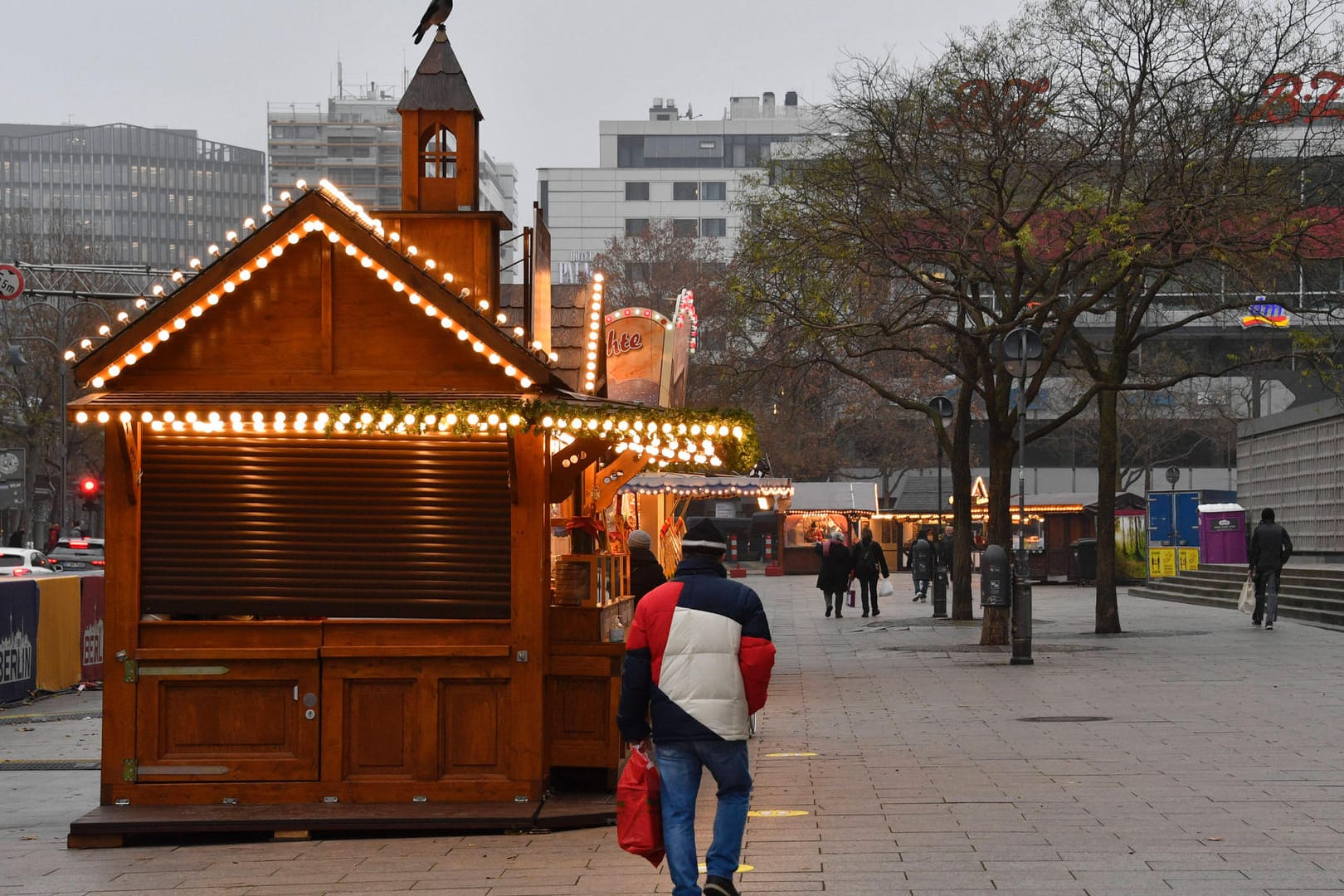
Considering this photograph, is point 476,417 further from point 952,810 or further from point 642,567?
point 642,567

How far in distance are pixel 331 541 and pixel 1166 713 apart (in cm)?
843

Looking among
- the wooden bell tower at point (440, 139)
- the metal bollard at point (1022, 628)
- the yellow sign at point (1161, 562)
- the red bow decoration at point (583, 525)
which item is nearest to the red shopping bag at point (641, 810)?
the red bow decoration at point (583, 525)

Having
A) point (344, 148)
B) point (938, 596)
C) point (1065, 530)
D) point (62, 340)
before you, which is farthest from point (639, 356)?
point (344, 148)

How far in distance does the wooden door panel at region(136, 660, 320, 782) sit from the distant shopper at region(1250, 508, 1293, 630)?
1904cm

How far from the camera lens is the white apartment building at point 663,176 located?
108 m

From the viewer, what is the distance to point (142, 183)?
191 meters

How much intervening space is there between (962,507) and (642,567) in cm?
1599

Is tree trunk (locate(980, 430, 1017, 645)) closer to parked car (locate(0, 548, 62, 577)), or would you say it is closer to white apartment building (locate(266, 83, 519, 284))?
parked car (locate(0, 548, 62, 577))

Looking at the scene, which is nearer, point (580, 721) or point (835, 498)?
point (580, 721)

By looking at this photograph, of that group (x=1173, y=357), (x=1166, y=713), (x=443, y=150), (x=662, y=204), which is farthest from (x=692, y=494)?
(x=662, y=204)

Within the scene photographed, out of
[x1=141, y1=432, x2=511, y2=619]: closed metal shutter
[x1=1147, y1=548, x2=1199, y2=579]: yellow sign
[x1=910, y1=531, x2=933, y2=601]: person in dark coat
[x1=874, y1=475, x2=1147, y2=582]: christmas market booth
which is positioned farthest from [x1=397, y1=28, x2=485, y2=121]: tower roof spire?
[x1=1147, y1=548, x2=1199, y2=579]: yellow sign

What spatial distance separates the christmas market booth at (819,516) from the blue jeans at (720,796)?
5310 cm

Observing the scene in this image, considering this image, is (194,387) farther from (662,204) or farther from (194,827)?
(662,204)

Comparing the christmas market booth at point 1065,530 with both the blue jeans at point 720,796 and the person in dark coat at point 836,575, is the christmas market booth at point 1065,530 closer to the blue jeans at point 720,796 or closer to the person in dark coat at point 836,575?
the person in dark coat at point 836,575
